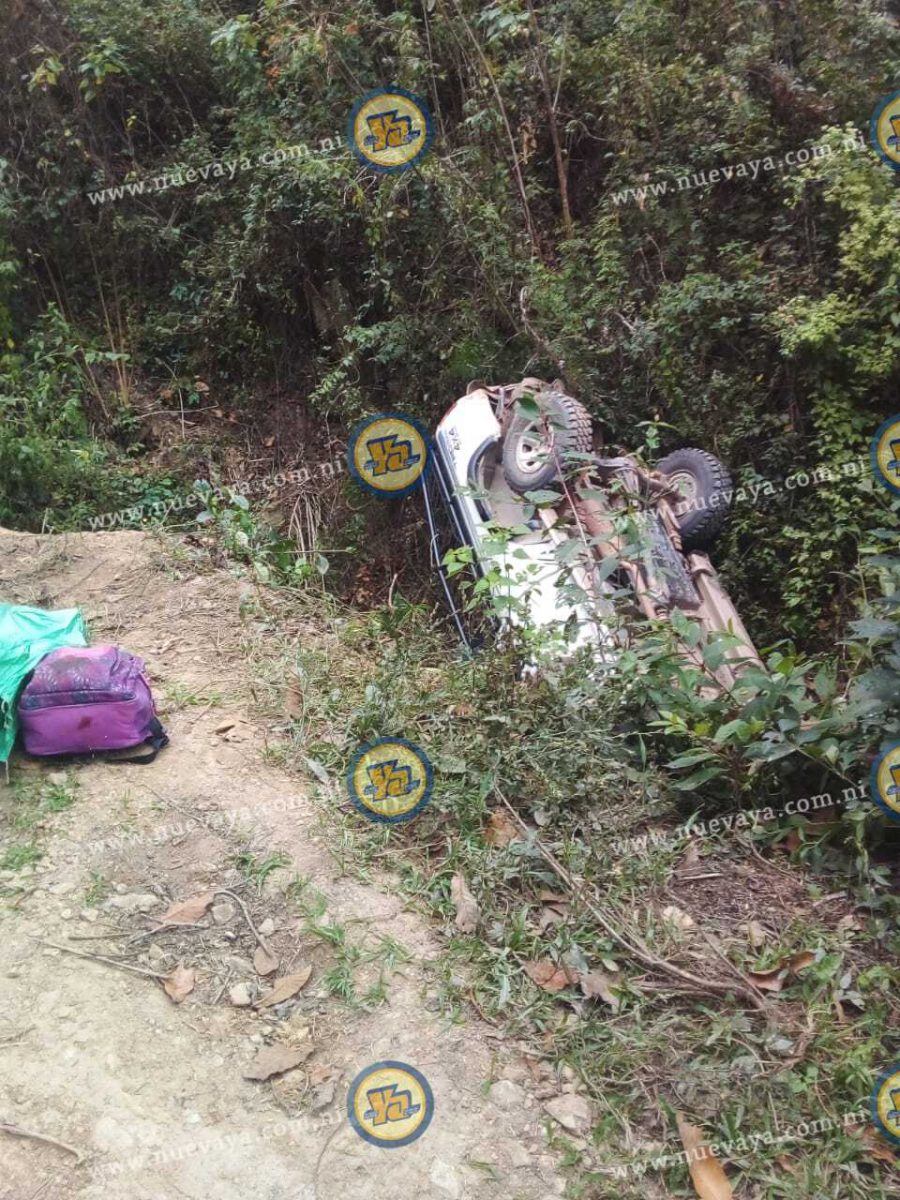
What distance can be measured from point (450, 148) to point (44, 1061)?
18.9 ft

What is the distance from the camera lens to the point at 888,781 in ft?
10.0

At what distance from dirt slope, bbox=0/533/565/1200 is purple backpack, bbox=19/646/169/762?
0.41ft

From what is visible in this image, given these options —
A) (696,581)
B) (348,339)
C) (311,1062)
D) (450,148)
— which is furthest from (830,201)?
(311,1062)

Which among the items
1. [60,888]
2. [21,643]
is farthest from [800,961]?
[21,643]

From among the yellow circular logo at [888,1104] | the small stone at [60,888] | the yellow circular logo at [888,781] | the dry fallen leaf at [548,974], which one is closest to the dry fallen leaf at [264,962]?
the small stone at [60,888]

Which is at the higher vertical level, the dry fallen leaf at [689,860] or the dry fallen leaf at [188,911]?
the dry fallen leaf at [188,911]

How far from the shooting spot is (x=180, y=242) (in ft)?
23.6

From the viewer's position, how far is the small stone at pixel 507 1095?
2.54 meters

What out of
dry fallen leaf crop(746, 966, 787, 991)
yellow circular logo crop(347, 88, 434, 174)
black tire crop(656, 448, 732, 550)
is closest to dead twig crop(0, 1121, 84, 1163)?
dry fallen leaf crop(746, 966, 787, 991)

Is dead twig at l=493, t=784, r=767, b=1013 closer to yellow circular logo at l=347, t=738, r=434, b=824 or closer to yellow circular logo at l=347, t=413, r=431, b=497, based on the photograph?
yellow circular logo at l=347, t=738, r=434, b=824

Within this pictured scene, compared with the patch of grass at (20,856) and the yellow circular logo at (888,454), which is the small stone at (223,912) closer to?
the patch of grass at (20,856)

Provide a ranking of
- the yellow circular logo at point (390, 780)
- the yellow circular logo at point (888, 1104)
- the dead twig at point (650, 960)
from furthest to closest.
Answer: the yellow circular logo at point (390, 780), the dead twig at point (650, 960), the yellow circular logo at point (888, 1104)

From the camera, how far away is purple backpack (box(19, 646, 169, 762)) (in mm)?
3375

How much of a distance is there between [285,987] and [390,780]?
948 millimetres
